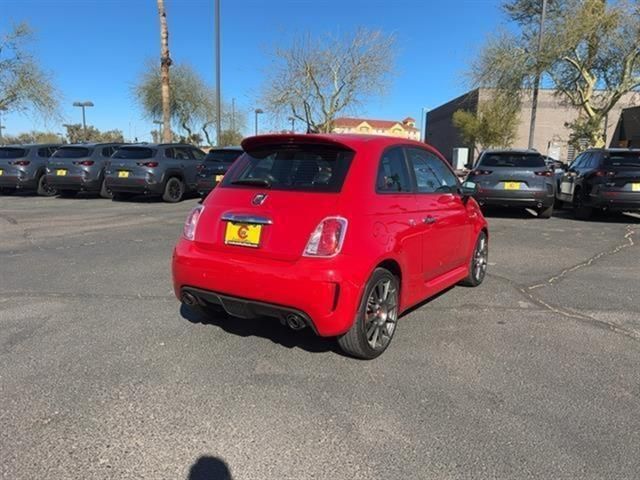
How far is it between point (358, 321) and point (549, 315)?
7.63 feet

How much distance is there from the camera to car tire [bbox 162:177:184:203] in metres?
14.6

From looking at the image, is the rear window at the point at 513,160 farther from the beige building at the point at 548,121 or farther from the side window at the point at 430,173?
the beige building at the point at 548,121

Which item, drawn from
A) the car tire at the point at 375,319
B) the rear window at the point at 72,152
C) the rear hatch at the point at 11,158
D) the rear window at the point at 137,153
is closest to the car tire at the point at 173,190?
the rear window at the point at 137,153

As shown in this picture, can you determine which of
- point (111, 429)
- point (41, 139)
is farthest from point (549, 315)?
point (41, 139)

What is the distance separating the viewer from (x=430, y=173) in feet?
15.9

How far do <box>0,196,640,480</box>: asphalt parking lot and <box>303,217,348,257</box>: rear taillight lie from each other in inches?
33.7

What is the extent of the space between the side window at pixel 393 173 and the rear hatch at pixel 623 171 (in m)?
8.40

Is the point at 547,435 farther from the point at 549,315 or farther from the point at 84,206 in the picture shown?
the point at 84,206

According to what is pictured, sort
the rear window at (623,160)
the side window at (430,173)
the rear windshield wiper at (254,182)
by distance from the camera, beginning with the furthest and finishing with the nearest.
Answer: the rear window at (623,160) < the side window at (430,173) < the rear windshield wiper at (254,182)

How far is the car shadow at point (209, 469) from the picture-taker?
2527mm

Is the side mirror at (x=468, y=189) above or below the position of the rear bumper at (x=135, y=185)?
above

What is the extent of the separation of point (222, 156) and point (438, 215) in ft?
34.7

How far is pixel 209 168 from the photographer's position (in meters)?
14.0

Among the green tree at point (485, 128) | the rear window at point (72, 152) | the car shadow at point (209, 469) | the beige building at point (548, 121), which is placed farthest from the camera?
the beige building at point (548, 121)
